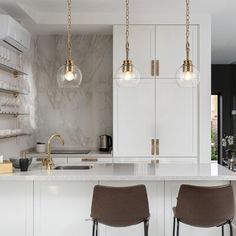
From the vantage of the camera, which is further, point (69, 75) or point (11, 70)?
point (11, 70)

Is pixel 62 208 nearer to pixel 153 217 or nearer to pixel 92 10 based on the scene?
pixel 153 217

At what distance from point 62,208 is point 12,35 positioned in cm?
182

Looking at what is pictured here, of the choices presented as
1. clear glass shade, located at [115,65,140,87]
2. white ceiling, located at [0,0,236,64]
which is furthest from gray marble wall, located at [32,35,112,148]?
clear glass shade, located at [115,65,140,87]

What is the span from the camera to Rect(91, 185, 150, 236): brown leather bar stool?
2.42m

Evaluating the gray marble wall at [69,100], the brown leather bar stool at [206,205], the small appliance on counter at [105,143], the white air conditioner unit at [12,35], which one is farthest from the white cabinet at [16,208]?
the gray marble wall at [69,100]

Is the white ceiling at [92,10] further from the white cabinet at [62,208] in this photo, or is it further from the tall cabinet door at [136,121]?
the white cabinet at [62,208]

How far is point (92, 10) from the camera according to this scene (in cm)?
431

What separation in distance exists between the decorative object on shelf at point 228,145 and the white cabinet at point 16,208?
19.5 feet

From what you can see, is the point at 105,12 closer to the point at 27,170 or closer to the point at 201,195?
the point at 27,170

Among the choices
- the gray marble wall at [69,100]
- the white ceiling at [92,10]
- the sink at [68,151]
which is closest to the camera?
the white ceiling at [92,10]

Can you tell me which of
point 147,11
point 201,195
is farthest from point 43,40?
point 201,195

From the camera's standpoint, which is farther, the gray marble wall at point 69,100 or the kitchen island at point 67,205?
the gray marble wall at point 69,100

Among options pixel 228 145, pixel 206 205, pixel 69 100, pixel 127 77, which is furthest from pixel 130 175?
pixel 228 145

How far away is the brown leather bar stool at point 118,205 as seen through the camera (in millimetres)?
2424
